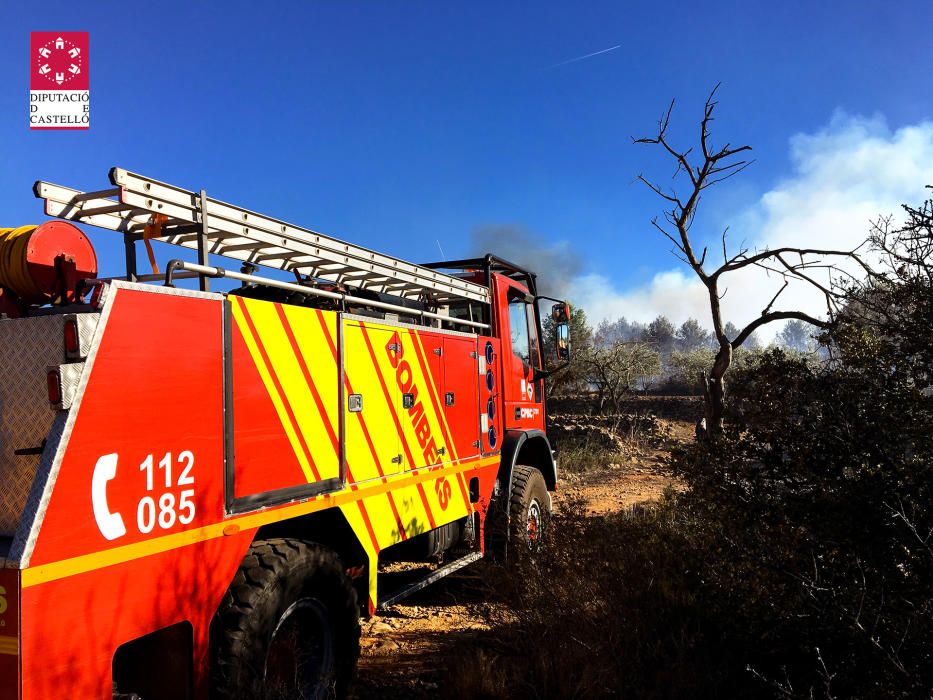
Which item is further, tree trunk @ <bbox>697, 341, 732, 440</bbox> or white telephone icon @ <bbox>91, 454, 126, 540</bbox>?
tree trunk @ <bbox>697, 341, 732, 440</bbox>

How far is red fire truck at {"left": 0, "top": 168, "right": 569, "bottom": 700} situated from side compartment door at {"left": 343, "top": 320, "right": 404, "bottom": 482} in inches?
0.6

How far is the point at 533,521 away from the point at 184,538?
4637 mm

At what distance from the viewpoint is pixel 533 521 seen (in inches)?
275

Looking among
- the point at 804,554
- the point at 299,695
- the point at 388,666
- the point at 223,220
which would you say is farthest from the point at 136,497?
the point at 804,554

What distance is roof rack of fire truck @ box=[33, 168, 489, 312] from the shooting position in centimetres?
313

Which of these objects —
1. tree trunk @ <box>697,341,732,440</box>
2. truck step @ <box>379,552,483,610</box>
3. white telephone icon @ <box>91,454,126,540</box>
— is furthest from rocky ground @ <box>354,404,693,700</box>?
tree trunk @ <box>697,341,732,440</box>

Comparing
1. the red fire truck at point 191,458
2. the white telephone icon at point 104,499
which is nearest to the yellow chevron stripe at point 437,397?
the red fire truck at point 191,458

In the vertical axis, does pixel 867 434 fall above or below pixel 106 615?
above

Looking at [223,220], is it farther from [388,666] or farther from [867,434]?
[867,434]

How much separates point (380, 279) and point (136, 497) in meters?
2.96

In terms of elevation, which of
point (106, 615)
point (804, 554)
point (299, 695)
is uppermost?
point (106, 615)

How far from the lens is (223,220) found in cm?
372

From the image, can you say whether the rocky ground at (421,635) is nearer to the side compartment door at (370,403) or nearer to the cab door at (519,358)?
the cab door at (519,358)

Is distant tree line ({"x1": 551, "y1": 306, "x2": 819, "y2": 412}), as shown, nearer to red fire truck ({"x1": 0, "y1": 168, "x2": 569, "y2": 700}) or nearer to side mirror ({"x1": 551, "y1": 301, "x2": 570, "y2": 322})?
side mirror ({"x1": 551, "y1": 301, "x2": 570, "y2": 322})
